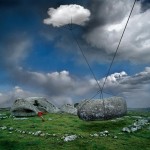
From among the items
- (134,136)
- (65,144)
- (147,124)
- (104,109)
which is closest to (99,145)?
(65,144)

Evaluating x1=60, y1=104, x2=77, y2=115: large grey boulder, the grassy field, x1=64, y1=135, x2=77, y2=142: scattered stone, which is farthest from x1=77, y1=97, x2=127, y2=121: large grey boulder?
x1=60, y1=104, x2=77, y2=115: large grey boulder

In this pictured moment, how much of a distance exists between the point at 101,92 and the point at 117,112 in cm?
611

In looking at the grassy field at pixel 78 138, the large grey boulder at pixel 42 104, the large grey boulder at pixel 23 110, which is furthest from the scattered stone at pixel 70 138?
the large grey boulder at pixel 42 104

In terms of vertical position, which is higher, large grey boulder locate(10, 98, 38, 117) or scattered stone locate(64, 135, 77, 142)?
large grey boulder locate(10, 98, 38, 117)

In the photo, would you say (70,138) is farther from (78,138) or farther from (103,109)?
(103,109)

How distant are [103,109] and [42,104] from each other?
17253mm

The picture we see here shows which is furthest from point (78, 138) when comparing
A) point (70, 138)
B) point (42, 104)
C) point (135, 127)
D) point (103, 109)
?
point (42, 104)

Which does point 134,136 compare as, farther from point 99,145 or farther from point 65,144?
point 65,144

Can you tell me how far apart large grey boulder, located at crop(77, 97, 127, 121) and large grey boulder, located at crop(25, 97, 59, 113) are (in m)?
14.3

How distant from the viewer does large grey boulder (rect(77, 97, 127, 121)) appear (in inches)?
901

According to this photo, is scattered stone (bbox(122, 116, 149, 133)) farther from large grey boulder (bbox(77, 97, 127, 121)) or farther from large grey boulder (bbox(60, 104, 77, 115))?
large grey boulder (bbox(60, 104, 77, 115))

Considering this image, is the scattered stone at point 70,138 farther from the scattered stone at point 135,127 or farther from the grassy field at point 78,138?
the scattered stone at point 135,127

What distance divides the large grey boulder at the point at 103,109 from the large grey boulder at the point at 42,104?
14.3 meters

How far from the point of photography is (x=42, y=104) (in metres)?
39.2
